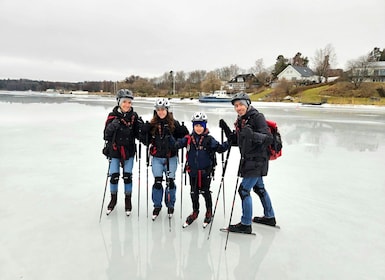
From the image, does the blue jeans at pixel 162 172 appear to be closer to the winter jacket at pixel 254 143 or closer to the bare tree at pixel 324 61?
the winter jacket at pixel 254 143

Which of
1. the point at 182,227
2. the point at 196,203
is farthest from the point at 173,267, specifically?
the point at 196,203

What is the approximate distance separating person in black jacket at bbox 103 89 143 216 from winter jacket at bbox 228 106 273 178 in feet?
4.28

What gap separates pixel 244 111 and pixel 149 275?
5.87ft

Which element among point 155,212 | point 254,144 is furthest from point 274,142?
point 155,212

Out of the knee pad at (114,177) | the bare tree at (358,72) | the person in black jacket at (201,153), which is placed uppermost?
the bare tree at (358,72)

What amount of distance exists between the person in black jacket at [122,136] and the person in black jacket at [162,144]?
196 mm

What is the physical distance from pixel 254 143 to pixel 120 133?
1579 mm

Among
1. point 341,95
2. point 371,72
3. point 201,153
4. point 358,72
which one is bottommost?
point 201,153

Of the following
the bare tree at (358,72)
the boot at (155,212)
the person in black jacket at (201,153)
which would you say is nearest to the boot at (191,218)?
the person in black jacket at (201,153)

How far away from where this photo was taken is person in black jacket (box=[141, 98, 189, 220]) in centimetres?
325

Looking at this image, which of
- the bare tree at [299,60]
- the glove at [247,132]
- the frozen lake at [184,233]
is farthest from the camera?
the bare tree at [299,60]

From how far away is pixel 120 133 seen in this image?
131 inches

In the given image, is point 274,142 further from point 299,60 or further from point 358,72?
point 299,60

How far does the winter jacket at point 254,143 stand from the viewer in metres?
2.76
